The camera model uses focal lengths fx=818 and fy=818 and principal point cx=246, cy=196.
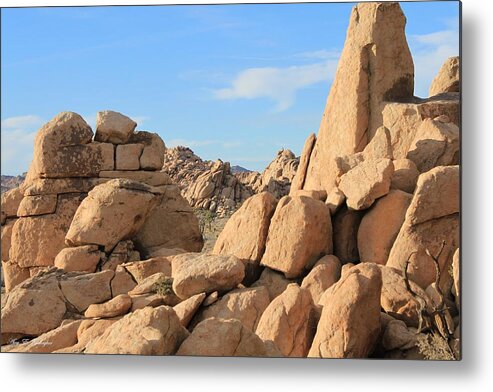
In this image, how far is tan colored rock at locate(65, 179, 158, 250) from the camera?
56.6ft

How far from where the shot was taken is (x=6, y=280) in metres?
18.7

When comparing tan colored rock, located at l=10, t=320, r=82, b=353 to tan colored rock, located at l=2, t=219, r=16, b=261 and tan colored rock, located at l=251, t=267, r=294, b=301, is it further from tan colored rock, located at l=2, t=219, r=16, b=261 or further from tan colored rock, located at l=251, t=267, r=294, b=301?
tan colored rock, located at l=2, t=219, r=16, b=261

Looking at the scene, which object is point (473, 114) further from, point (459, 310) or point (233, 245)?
point (233, 245)

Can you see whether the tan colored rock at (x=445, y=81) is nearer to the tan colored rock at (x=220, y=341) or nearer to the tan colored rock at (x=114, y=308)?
the tan colored rock at (x=220, y=341)

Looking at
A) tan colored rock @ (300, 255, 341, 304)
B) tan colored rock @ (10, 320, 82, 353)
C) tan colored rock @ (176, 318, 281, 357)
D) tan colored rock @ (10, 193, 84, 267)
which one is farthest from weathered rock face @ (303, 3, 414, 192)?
tan colored rock @ (176, 318, 281, 357)

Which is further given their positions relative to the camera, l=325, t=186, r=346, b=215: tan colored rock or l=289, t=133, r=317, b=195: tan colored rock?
l=289, t=133, r=317, b=195: tan colored rock

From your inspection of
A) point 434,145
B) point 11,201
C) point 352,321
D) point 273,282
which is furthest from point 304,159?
point 352,321

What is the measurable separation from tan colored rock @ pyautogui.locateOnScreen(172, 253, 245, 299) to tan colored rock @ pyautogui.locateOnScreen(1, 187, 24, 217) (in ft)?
24.3

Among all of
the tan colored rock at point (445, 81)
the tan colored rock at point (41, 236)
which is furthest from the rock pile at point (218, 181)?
the tan colored rock at point (445, 81)

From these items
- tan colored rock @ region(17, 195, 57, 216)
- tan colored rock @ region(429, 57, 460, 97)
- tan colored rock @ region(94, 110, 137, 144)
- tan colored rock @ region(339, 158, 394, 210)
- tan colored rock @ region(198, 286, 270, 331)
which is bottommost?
tan colored rock @ region(198, 286, 270, 331)

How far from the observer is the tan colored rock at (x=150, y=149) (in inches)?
782

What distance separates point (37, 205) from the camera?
750 inches

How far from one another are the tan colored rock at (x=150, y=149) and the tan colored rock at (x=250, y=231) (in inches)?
231

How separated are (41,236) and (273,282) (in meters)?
7.52
